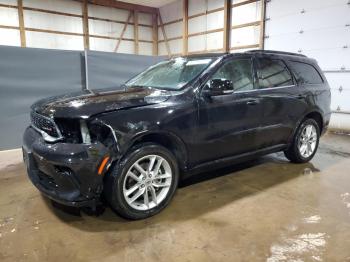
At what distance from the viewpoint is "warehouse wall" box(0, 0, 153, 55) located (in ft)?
34.2

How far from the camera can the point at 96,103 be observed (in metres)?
2.31

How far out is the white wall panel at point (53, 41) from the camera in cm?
1088

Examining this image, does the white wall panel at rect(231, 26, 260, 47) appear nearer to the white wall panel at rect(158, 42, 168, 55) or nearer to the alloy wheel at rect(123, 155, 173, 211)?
the white wall panel at rect(158, 42, 168, 55)

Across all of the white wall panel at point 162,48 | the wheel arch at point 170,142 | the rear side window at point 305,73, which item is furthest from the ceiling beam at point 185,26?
the wheel arch at point 170,142

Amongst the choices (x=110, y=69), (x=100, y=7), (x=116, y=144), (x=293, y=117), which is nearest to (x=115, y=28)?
(x=100, y=7)

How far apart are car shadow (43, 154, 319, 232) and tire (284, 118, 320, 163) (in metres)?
0.11

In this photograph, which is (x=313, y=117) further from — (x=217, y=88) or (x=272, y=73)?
(x=217, y=88)

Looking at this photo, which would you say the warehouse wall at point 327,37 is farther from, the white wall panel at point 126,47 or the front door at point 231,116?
the white wall panel at point 126,47

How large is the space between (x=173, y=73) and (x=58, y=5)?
10.2 m

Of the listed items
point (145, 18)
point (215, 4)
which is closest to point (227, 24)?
point (215, 4)

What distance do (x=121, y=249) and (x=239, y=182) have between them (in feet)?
5.77

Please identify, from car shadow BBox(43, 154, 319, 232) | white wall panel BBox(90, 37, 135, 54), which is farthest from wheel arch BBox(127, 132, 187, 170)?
white wall panel BBox(90, 37, 135, 54)

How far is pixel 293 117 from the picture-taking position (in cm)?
367

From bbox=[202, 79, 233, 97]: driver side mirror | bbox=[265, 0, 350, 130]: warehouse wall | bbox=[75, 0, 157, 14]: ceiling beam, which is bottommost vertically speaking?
bbox=[202, 79, 233, 97]: driver side mirror
